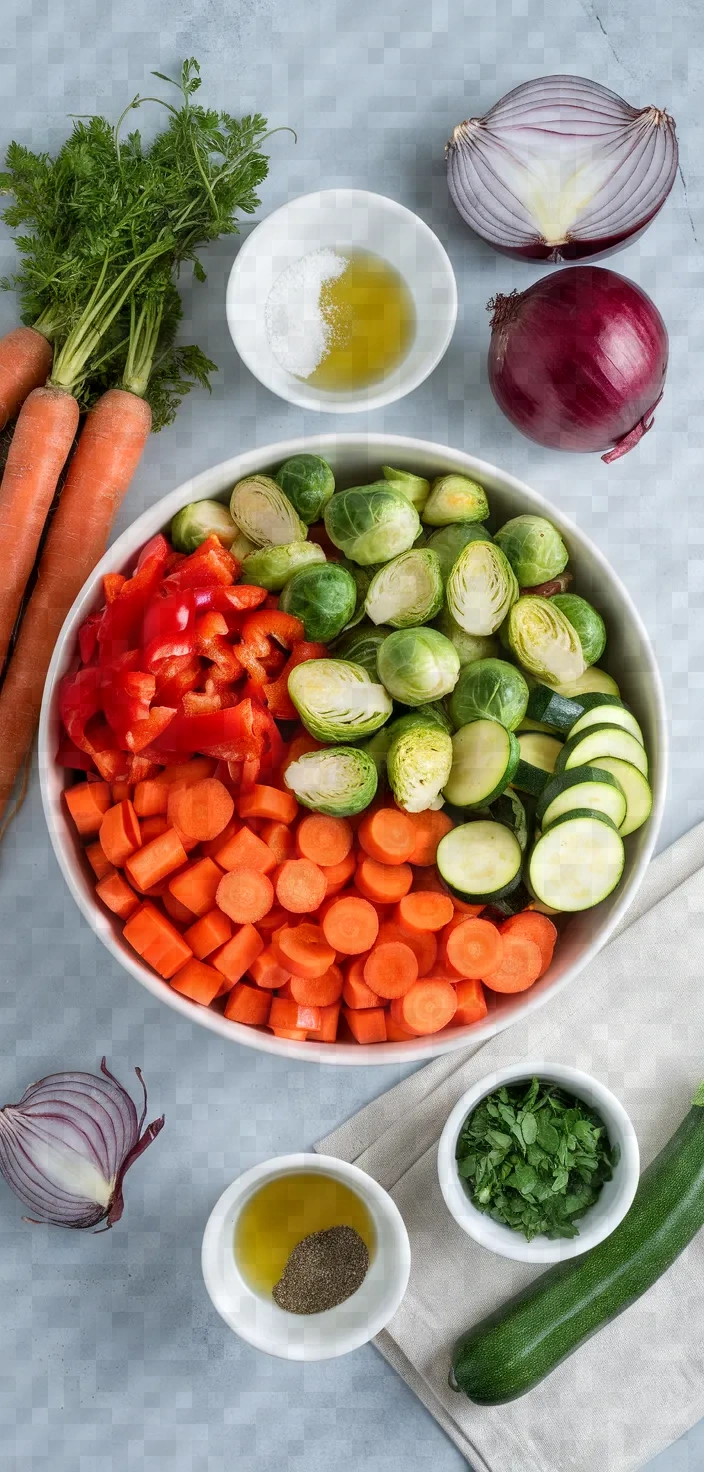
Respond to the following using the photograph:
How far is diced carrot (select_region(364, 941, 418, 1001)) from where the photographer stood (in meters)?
2.02

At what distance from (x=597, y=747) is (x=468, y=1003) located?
54 cm

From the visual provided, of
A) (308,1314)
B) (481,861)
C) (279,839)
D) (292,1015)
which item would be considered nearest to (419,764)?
(481,861)

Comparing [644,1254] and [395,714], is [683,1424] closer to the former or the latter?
[644,1254]

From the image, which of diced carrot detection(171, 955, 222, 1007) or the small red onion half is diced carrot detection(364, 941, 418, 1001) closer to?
diced carrot detection(171, 955, 222, 1007)

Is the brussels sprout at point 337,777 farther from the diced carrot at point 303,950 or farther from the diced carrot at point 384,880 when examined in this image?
the diced carrot at point 303,950

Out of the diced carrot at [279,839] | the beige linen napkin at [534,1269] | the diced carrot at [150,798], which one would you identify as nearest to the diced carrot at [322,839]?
the diced carrot at [279,839]

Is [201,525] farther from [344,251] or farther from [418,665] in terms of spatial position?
[344,251]

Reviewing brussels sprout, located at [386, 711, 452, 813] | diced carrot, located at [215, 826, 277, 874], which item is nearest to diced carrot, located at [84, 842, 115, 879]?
diced carrot, located at [215, 826, 277, 874]

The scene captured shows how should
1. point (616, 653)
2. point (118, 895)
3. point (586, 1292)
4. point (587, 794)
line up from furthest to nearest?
1. point (586, 1292)
2. point (616, 653)
3. point (118, 895)
4. point (587, 794)

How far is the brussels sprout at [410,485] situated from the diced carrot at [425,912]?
2.48ft

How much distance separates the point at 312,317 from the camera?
2295 millimetres

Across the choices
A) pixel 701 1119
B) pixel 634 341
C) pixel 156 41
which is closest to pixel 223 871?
pixel 701 1119

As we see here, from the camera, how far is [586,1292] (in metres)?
2.22

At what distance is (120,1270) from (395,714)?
1352 mm
